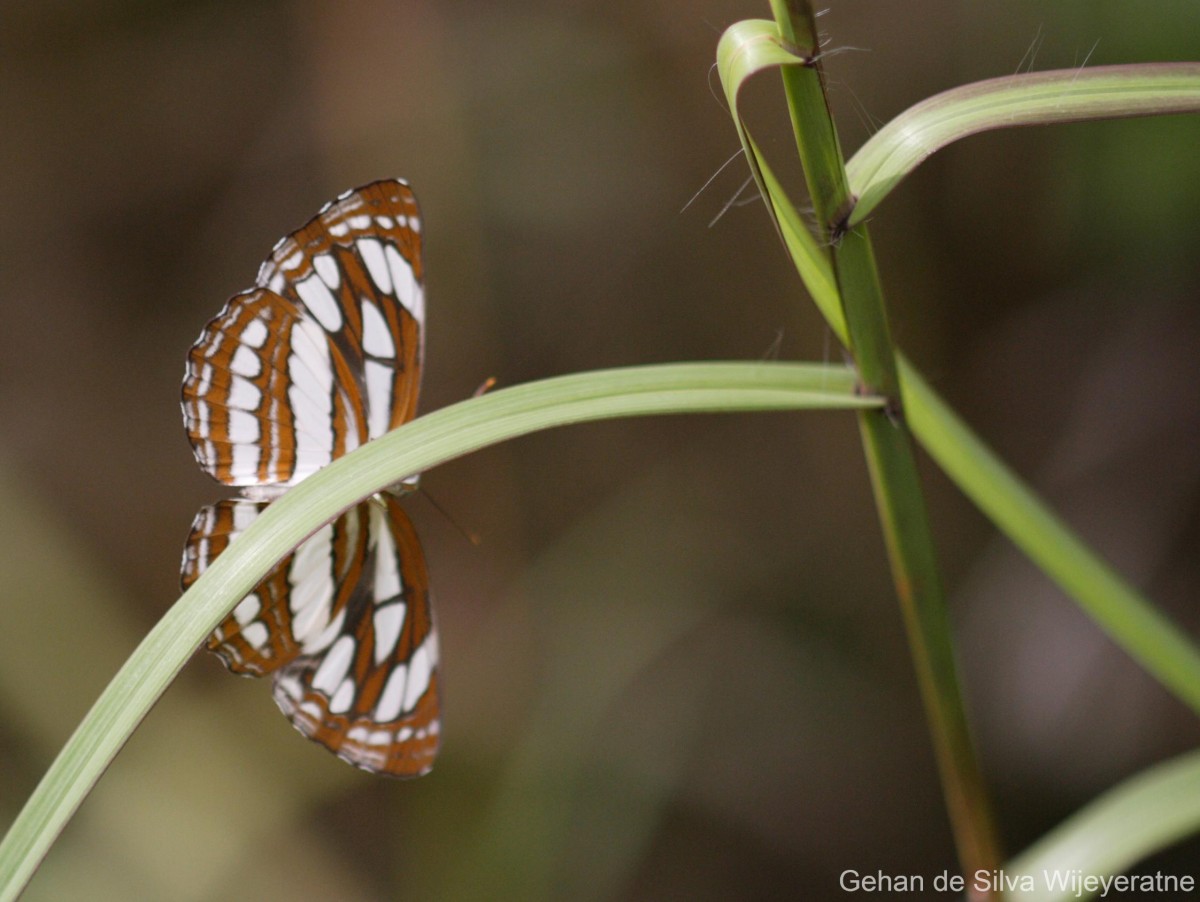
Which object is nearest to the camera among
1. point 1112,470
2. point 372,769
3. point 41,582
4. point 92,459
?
point 372,769

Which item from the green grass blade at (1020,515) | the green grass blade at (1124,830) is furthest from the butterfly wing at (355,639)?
the green grass blade at (1124,830)

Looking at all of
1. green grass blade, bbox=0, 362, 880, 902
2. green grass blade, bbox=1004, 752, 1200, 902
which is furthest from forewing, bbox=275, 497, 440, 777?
green grass blade, bbox=1004, 752, 1200, 902

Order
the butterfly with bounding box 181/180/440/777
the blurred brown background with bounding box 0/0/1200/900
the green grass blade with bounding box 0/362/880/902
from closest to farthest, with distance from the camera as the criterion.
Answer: the green grass blade with bounding box 0/362/880/902, the butterfly with bounding box 181/180/440/777, the blurred brown background with bounding box 0/0/1200/900

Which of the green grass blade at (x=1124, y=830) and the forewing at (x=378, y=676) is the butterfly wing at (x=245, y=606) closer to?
the forewing at (x=378, y=676)

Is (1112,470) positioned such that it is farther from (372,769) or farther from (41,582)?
(41,582)

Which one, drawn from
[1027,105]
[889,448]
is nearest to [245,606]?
[889,448]

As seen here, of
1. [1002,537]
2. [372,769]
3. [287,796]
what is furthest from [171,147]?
[1002,537]

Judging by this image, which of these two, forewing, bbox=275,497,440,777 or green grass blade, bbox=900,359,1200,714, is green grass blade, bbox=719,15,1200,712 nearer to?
green grass blade, bbox=900,359,1200,714
